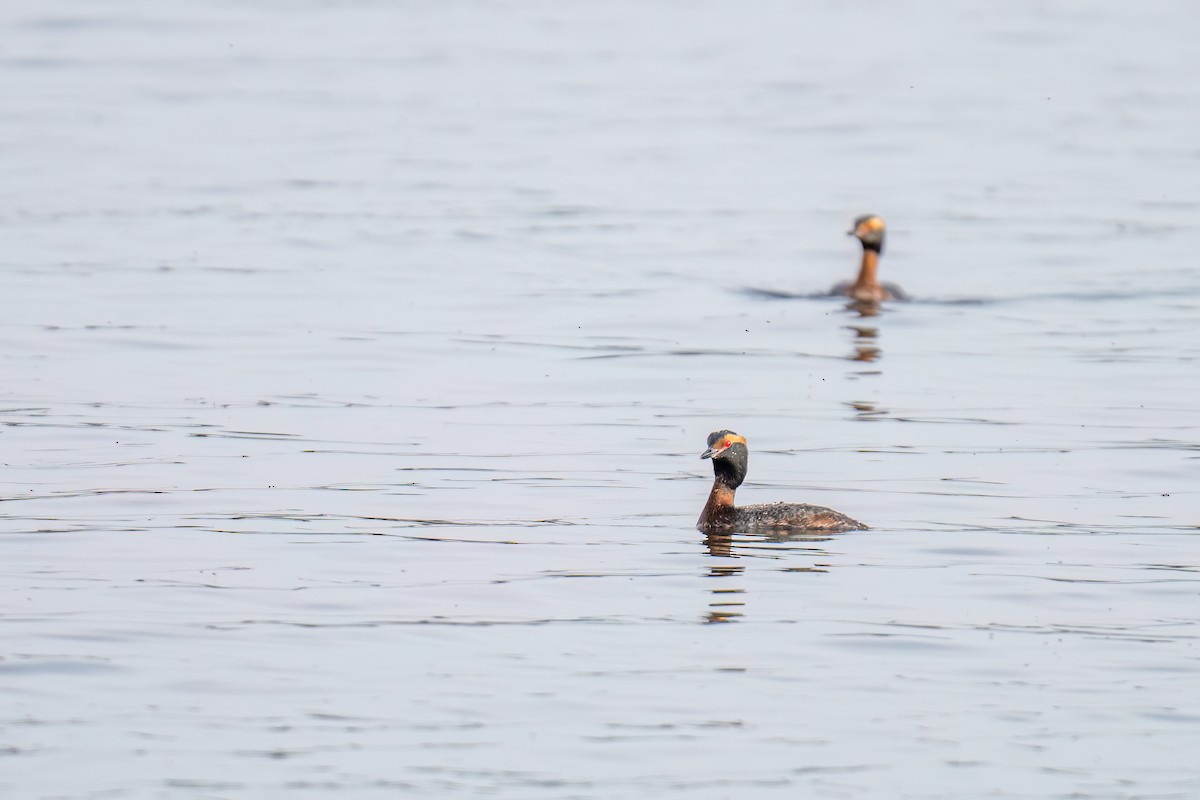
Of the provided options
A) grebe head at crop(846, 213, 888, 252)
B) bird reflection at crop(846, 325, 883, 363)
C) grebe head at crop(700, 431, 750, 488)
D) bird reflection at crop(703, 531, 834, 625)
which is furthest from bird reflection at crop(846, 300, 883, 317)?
bird reflection at crop(703, 531, 834, 625)

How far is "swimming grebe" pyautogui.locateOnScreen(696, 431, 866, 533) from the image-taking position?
51.6 ft

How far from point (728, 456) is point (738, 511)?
40cm

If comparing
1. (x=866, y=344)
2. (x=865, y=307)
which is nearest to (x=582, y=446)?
(x=866, y=344)

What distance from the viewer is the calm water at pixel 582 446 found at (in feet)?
35.7

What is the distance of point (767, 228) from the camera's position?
113 ft

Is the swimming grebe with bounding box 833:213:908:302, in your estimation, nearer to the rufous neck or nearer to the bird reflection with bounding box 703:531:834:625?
the rufous neck

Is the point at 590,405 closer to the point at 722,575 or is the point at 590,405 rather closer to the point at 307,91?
the point at 722,575

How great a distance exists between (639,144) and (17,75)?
13872mm

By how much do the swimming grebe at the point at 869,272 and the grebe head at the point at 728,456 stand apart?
1226 centimetres

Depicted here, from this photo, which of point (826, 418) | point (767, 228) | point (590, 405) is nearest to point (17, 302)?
point (590, 405)

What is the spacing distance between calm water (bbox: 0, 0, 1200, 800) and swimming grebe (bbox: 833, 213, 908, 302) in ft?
0.93

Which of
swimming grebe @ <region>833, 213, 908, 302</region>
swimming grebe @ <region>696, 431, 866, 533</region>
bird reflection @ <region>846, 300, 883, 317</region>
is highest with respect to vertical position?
swimming grebe @ <region>833, 213, 908, 302</region>

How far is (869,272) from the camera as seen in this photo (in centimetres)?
2828

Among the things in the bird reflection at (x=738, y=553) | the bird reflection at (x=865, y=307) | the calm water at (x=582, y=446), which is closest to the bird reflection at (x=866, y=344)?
the calm water at (x=582, y=446)
